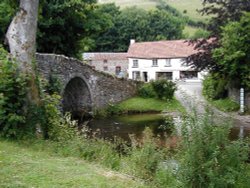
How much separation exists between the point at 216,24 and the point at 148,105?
6.50 metres

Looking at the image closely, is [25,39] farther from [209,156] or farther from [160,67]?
[160,67]

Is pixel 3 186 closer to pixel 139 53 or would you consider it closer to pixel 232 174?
pixel 232 174

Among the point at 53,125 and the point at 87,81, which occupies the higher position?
the point at 87,81

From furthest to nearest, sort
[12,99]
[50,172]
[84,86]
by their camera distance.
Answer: [84,86] < [12,99] < [50,172]

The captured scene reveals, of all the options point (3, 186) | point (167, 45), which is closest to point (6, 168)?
point (3, 186)

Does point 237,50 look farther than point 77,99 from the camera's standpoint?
No

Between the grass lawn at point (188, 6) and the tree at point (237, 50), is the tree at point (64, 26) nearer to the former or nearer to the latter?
the tree at point (237, 50)

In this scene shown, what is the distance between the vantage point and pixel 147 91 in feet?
91.5

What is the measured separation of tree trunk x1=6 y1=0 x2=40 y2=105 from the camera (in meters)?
10.5

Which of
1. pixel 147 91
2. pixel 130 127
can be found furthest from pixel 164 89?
pixel 130 127

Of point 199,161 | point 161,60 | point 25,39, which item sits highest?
point 161,60

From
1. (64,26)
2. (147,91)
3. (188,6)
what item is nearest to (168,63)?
(147,91)

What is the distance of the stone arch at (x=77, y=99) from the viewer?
23.8m

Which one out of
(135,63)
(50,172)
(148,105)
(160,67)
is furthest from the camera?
(135,63)
